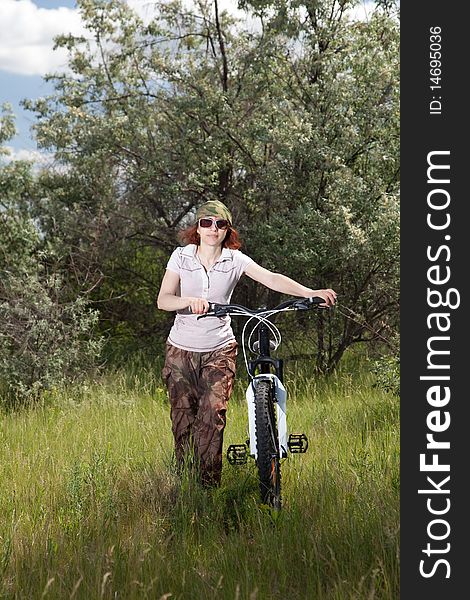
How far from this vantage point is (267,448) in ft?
15.5

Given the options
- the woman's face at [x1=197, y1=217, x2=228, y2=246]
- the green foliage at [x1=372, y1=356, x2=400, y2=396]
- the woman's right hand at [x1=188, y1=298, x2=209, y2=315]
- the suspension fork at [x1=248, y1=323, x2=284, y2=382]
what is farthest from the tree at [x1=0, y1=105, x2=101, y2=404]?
the woman's right hand at [x1=188, y1=298, x2=209, y2=315]

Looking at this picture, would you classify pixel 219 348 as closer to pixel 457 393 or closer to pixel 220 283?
pixel 220 283

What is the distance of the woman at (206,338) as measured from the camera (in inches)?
204

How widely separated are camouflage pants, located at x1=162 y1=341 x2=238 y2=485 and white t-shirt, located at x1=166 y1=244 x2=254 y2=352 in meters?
0.06

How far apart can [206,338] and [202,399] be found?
14.1 inches

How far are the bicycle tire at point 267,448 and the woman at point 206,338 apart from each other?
1.55 ft

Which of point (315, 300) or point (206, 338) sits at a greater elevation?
point (315, 300)

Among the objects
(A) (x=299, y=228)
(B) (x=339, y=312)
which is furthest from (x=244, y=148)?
(B) (x=339, y=312)

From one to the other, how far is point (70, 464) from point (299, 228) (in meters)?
4.42

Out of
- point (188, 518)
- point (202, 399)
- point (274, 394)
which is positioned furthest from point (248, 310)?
point (188, 518)

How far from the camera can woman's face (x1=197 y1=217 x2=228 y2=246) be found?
518 centimetres

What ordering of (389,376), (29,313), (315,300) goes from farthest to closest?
(29,313) → (389,376) → (315,300)

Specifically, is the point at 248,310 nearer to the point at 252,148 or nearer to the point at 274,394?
the point at 274,394

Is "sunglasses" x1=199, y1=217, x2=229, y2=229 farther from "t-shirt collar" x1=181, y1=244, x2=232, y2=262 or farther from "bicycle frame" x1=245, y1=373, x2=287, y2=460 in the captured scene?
"bicycle frame" x1=245, y1=373, x2=287, y2=460
